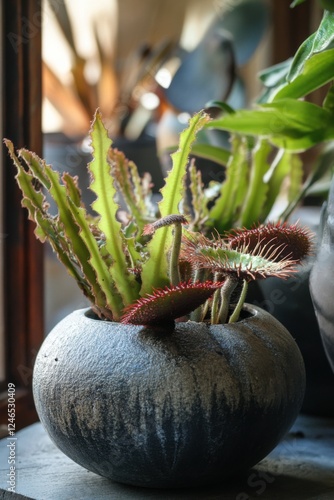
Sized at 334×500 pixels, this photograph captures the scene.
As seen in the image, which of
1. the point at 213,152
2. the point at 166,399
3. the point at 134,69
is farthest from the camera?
the point at 134,69

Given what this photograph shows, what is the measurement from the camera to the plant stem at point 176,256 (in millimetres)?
518

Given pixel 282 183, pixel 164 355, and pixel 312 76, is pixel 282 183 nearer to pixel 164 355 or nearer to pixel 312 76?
pixel 312 76

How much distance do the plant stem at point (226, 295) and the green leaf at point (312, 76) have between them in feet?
0.77

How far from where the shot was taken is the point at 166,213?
55 centimetres

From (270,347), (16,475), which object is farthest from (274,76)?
(16,475)

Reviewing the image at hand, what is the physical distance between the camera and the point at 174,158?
534 millimetres

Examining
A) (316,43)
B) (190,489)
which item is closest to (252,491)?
(190,489)

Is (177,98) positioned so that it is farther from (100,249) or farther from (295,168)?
(100,249)

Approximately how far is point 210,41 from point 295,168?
1.43ft

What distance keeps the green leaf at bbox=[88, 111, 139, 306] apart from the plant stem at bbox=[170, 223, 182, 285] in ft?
0.12

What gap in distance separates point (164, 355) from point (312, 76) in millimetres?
322

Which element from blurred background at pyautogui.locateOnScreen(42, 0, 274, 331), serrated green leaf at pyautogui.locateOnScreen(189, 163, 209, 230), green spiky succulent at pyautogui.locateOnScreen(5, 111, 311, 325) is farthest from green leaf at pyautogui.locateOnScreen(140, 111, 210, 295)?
blurred background at pyautogui.locateOnScreen(42, 0, 274, 331)

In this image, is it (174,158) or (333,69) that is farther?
(333,69)

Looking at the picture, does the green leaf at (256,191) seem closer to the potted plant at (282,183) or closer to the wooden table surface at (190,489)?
the potted plant at (282,183)
